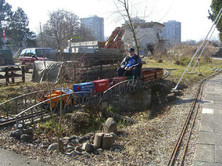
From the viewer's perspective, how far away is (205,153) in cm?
521

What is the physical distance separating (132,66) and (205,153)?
218 inches

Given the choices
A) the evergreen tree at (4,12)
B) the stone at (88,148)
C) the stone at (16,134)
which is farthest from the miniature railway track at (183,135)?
the evergreen tree at (4,12)

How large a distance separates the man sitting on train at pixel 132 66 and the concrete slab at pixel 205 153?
5005 mm

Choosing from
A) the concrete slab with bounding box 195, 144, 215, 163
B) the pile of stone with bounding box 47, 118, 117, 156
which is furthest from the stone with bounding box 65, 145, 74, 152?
the concrete slab with bounding box 195, 144, 215, 163

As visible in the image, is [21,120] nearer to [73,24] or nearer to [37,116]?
[37,116]

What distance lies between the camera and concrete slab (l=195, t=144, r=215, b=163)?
194 inches

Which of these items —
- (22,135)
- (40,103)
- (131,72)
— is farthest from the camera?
(131,72)

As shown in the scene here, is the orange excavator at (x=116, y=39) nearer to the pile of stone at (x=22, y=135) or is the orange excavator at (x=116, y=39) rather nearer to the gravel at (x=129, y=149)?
the gravel at (x=129, y=149)

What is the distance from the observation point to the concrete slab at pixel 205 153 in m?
4.94

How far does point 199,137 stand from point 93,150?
2736 millimetres

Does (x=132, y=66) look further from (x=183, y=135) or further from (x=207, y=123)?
(x=183, y=135)

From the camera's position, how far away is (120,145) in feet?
19.2

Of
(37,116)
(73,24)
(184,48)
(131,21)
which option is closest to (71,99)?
(37,116)

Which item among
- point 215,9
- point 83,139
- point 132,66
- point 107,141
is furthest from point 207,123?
point 215,9
